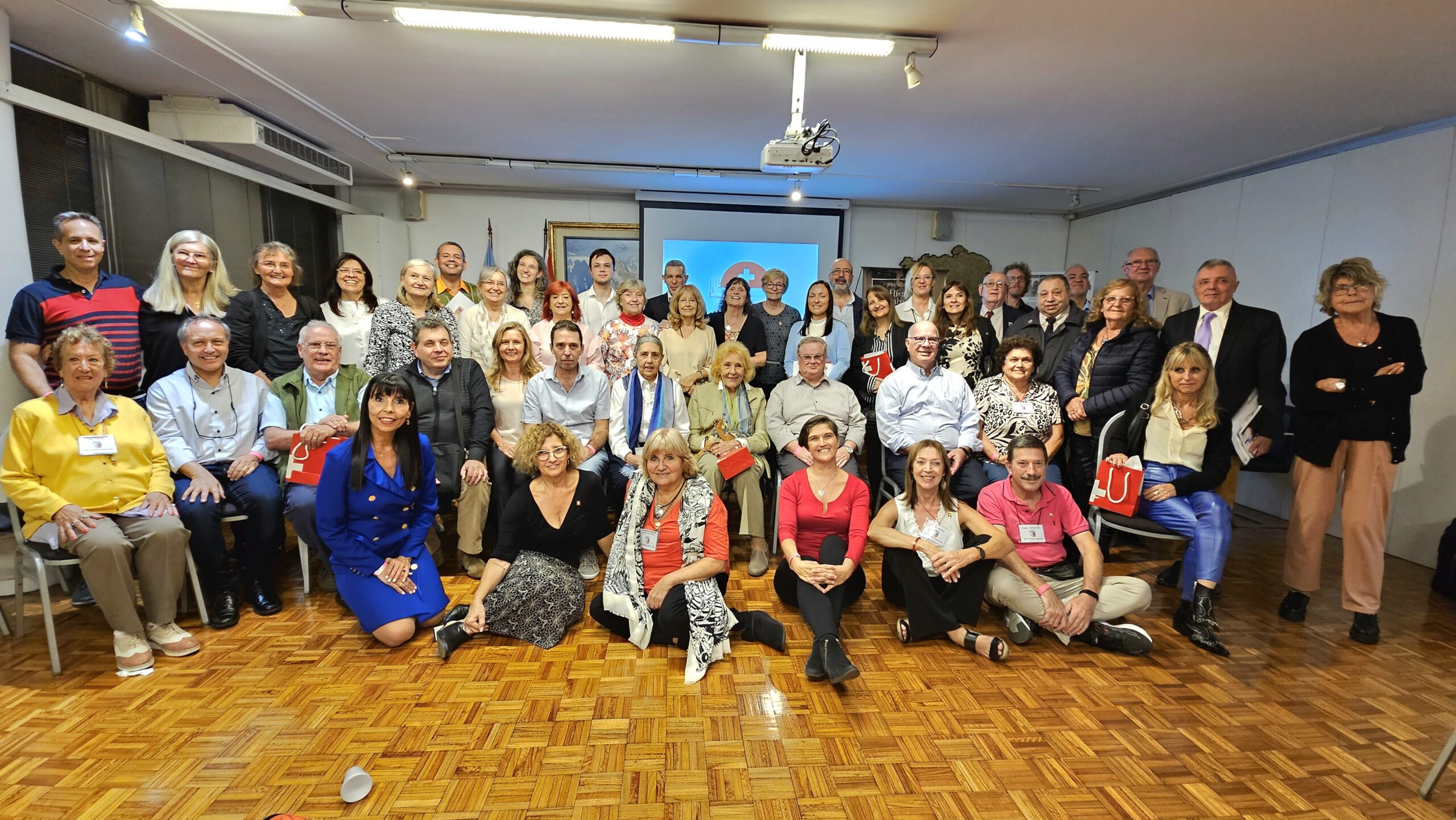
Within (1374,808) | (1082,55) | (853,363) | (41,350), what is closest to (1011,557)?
(1374,808)

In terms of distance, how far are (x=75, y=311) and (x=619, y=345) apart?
2751 mm

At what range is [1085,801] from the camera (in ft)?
6.26

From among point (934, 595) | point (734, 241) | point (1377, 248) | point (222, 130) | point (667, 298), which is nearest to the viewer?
point (934, 595)

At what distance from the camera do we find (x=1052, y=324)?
4551mm

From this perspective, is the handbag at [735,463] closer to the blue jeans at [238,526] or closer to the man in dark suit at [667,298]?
the man in dark suit at [667,298]

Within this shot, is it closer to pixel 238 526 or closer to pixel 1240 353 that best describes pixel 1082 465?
pixel 1240 353

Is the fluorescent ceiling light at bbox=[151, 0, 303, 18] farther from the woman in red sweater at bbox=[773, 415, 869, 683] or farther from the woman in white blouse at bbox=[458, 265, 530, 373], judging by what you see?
the woman in red sweater at bbox=[773, 415, 869, 683]

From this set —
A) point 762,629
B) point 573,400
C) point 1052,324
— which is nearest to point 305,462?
A: point 573,400

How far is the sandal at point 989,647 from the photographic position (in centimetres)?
269

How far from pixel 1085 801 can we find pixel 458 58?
4593 mm

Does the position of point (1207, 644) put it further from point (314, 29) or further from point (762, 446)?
point (314, 29)

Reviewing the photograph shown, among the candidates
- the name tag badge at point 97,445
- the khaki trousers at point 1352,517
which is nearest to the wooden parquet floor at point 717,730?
the khaki trousers at point 1352,517

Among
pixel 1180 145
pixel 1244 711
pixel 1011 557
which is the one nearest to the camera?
pixel 1244 711

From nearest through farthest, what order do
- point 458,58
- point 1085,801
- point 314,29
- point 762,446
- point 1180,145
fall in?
point 1085,801
point 314,29
point 458,58
point 762,446
point 1180,145
